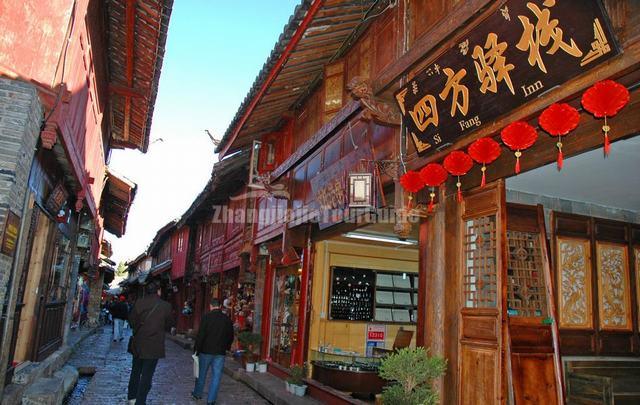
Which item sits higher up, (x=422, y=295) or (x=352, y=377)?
(x=422, y=295)

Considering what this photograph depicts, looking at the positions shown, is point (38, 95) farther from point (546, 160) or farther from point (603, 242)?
point (603, 242)

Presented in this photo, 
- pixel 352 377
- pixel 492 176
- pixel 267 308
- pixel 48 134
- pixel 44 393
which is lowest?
pixel 44 393

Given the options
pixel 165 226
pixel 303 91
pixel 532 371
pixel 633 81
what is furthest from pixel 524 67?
pixel 165 226

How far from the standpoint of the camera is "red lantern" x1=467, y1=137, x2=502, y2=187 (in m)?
5.14

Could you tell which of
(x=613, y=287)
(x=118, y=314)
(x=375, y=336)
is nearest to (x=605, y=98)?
(x=613, y=287)

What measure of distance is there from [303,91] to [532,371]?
7880mm

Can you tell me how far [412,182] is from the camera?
6.34 meters

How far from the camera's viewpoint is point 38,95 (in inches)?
247

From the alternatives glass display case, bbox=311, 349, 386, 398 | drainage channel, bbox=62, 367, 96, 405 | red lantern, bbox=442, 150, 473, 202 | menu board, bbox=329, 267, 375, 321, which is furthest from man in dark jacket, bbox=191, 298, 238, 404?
red lantern, bbox=442, 150, 473, 202

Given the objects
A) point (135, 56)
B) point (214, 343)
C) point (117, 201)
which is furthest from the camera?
point (117, 201)

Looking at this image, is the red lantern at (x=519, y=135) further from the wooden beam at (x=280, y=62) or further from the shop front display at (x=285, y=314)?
the shop front display at (x=285, y=314)

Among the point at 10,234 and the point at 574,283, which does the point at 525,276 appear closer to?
the point at 574,283

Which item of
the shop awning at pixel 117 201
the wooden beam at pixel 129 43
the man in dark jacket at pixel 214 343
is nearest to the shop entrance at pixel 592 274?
the man in dark jacket at pixel 214 343

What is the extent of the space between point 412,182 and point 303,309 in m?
5.48
